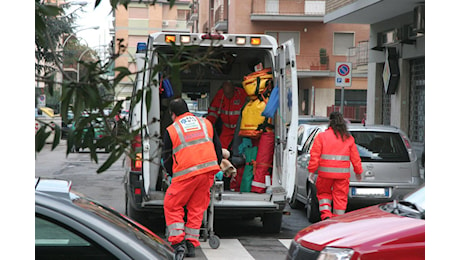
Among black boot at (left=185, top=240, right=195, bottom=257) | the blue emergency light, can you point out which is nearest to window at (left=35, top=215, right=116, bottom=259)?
black boot at (left=185, top=240, right=195, bottom=257)

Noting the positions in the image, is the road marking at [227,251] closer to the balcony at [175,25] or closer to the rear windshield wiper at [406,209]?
the rear windshield wiper at [406,209]

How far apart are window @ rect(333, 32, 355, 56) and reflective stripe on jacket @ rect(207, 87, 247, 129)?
33427 mm

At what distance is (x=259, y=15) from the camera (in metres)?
42.4

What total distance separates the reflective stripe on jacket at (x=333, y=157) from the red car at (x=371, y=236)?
127 inches

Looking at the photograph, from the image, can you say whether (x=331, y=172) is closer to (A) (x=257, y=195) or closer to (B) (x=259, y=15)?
(A) (x=257, y=195)

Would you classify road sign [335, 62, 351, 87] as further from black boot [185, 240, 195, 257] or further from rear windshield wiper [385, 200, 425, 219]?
rear windshield wiper [385, 200, 425, 219]

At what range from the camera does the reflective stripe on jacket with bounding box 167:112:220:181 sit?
818 centimetres

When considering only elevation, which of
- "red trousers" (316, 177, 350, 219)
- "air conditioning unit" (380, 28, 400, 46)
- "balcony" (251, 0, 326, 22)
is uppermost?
"balcony" (251, 0, 326, 22)

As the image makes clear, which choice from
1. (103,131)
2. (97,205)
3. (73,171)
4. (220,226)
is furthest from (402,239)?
(73,171)

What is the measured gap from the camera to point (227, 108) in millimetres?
11375

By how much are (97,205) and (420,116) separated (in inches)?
759

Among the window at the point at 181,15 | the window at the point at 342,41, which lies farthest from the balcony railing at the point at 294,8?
the window at the point at 181,15

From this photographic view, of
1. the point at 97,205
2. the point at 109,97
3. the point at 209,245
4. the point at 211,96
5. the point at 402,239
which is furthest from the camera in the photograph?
the point at 211,96

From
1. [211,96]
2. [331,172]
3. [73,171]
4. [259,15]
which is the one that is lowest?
[73,171]
